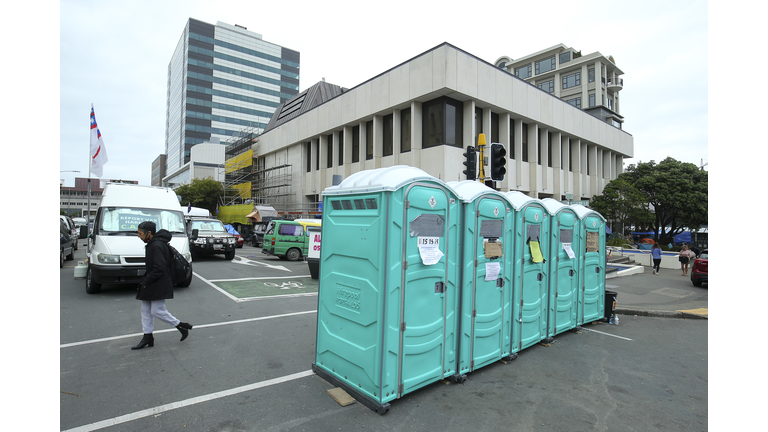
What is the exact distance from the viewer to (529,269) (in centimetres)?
574

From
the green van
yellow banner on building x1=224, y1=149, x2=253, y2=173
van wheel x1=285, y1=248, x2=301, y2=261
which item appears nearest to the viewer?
the green van

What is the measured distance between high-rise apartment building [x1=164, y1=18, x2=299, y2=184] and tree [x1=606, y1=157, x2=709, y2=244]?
69.3 meters

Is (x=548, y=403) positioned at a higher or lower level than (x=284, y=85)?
lower

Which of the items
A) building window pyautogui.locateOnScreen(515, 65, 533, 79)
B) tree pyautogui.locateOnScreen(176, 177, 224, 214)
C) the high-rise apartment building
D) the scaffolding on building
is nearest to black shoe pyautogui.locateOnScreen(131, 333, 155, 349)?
the scaffolding on building

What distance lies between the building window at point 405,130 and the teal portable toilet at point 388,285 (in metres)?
19.3

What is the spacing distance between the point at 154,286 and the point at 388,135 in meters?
21.2

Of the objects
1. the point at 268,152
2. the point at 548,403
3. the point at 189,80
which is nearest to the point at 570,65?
the point at 268,152

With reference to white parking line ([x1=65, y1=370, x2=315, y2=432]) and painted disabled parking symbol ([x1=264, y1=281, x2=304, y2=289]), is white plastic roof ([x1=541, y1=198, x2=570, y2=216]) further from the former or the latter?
painted disabled parking symbol ([x1=264, y1=281, x2=304, y2=289])

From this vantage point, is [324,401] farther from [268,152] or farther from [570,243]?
[268,152]

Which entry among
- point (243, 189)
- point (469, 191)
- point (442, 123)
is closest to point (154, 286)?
point (469, 191)

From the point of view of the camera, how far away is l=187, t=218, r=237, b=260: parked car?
15.9 meters

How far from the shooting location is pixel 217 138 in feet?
244

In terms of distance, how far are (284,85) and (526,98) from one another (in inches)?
2913

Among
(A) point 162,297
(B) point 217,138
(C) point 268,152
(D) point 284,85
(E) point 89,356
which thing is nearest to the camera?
(E) point 89,356
